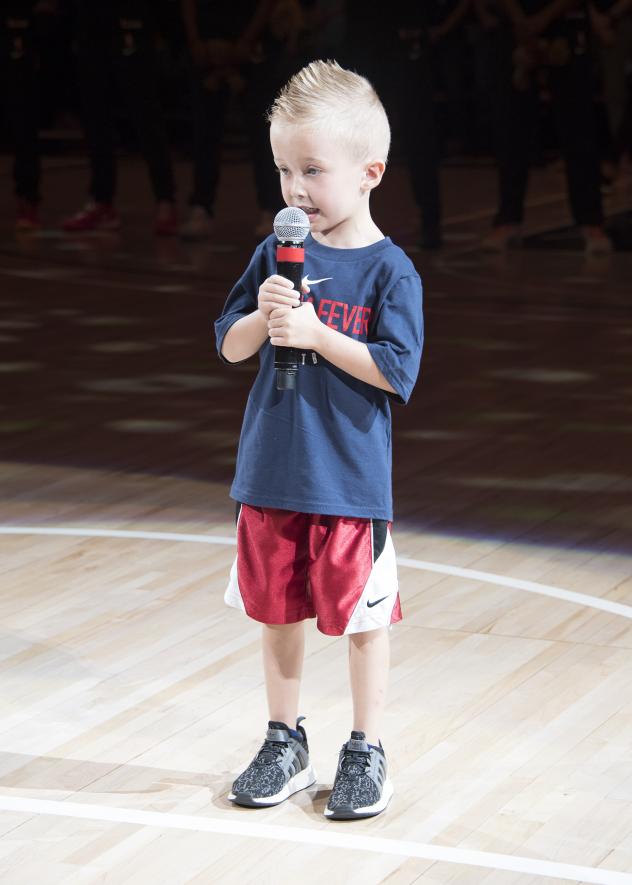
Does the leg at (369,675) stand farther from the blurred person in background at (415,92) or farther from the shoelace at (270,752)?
the blurred person in background at (415,92)

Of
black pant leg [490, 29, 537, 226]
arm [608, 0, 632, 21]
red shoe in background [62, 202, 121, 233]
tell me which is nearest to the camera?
black pant leg [490, 29, 537, 226]

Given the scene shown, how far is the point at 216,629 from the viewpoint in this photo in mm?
3137

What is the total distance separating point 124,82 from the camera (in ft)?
27.8

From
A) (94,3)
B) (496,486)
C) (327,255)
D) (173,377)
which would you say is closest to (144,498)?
(496,486)

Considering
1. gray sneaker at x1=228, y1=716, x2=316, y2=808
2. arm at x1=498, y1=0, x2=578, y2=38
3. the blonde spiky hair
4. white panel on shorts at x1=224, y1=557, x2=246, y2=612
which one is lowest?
gray sneaker at x1=228, y1=716, x2=316, y2=808

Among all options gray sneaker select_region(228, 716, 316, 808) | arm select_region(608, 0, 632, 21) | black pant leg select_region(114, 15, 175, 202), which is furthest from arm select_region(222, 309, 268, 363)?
arm select_region(608, 0, 632, 21)

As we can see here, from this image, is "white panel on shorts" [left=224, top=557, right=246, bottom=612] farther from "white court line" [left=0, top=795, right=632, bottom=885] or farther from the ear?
the ear

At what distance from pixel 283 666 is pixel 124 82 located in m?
6.47

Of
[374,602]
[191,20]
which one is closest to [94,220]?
[191,20]

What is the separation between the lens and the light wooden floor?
2.26m

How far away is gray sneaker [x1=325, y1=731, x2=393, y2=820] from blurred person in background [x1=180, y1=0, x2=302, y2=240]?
5.97m

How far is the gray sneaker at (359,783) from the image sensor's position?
2.33 m

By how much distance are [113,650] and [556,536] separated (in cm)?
116

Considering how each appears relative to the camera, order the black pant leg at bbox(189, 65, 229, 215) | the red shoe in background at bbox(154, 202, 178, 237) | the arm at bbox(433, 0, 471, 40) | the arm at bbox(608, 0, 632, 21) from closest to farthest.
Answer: the black pant leg at bbox(189, 65, 229, 215) < the red shoe in background at bbox(154, 202, 178, 237) < the arm at bbox(608, 0, 632, 21) < the arm at bbox(433, 0, 471, 40)
